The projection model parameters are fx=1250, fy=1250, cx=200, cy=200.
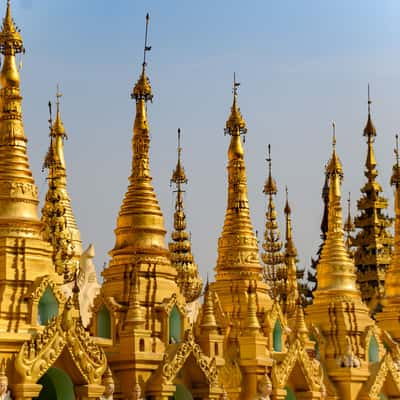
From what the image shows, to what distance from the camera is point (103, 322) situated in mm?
23062

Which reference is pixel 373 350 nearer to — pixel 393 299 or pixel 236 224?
pixel 393 299

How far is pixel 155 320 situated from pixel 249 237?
16.1 ft

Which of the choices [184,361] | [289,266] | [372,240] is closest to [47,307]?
[184,361]

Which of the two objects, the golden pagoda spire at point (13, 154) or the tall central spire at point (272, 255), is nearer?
the golden pagoda spire at point (13, 154)

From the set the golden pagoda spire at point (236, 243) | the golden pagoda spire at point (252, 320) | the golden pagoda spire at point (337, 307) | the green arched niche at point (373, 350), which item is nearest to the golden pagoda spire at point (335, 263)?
the golden pagoda spire at point (337, 307)

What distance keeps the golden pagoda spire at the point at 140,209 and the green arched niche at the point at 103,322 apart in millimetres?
1372

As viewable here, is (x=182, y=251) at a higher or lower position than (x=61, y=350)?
higher

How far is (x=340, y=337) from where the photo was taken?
28812 millimetres

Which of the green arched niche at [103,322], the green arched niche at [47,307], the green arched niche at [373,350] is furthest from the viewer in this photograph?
the green arched niche at [373,350]

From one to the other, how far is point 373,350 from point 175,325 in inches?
304

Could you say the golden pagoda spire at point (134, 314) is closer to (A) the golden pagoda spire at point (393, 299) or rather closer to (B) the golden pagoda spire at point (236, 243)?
(B) the golden pagoda spire at point (236, 243)

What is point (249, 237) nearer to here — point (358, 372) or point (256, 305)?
point (256, 305)

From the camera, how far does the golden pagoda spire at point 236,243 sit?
2667 cm

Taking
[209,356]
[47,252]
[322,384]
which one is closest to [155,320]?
[209,356]
